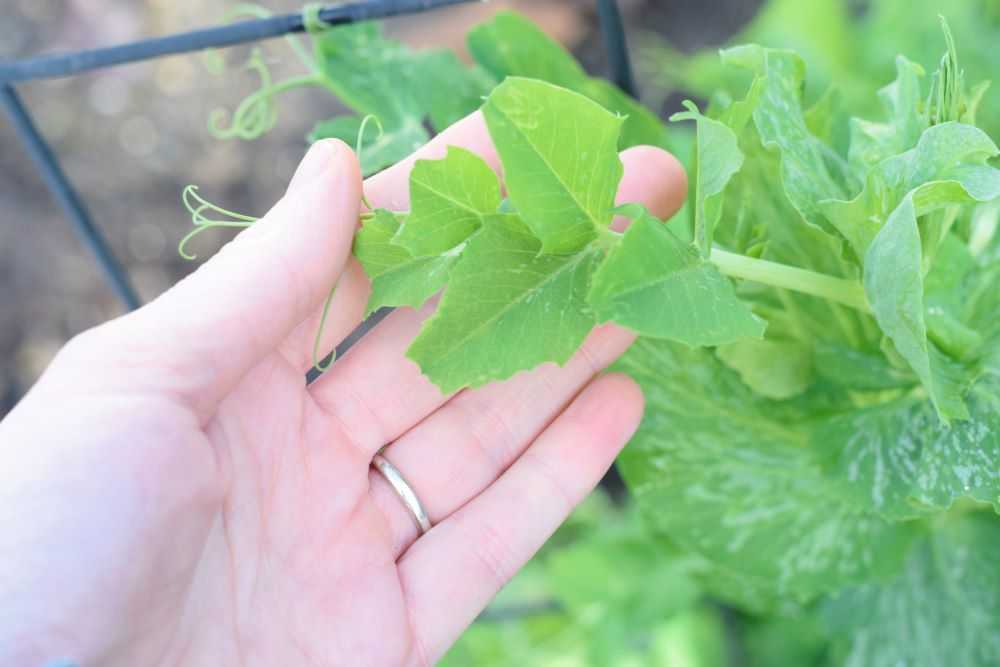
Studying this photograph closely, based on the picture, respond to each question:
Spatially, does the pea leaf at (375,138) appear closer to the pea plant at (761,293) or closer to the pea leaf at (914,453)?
the pea plant at (761,293)

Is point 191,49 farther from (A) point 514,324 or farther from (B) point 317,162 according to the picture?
(A) point 514,324

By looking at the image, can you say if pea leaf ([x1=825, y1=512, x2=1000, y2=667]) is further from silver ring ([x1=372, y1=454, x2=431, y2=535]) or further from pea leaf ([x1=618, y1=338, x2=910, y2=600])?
silver ring ([x1=372, y1=454, x2=431, y2=535])

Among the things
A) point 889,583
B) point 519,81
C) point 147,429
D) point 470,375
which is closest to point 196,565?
point 147,429

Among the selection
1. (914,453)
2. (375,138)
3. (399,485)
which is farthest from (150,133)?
(914,453)

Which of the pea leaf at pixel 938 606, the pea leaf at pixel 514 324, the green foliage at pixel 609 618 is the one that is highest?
the pea leaf at pixel 514 324

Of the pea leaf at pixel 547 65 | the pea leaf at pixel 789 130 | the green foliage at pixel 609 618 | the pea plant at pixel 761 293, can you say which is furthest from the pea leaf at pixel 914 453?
the green foliage at pixel 609 618
